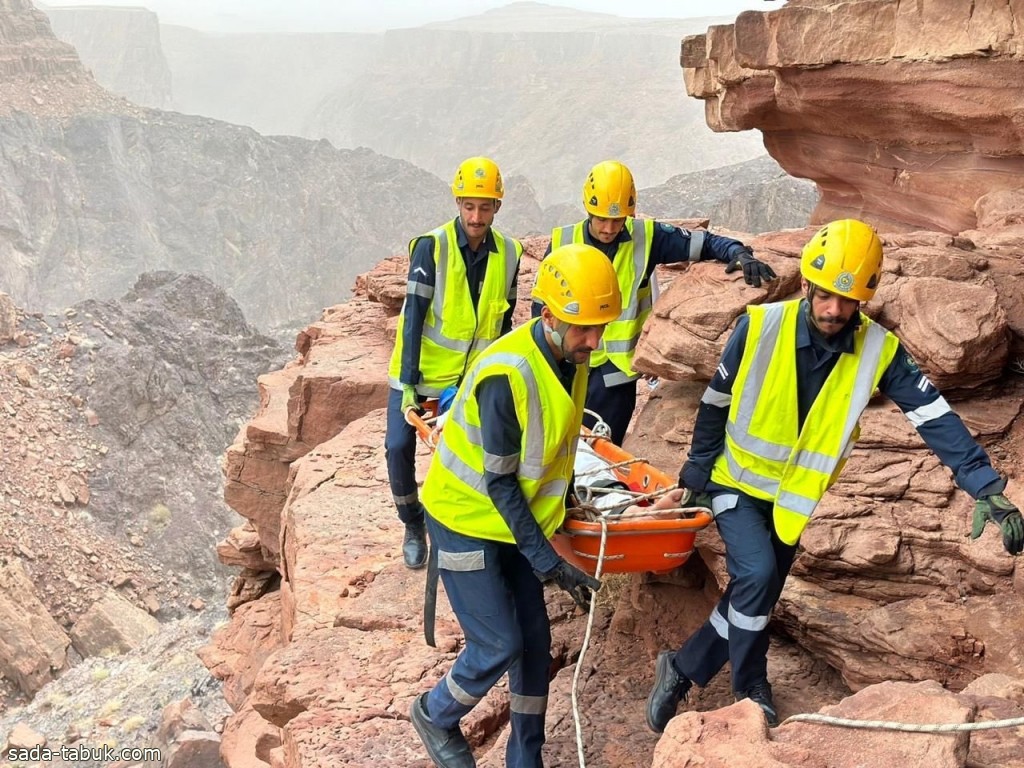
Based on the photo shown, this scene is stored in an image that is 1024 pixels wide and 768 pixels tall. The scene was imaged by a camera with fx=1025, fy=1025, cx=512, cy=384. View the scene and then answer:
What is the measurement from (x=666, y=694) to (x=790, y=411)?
1.40 m

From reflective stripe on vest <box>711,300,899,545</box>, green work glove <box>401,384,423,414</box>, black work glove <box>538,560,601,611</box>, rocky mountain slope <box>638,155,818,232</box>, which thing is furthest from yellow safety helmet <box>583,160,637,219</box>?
rocky mountain slope <box>638,155,818,232</box>

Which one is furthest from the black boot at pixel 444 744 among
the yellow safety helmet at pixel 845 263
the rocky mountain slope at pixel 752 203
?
the rocky mountain slope at pixel 752 203

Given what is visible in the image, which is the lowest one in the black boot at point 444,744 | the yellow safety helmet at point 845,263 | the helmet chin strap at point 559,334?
the black boot at point 444,744

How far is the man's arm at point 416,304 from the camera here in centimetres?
Answer: 549

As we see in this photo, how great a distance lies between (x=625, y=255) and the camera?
5605mm

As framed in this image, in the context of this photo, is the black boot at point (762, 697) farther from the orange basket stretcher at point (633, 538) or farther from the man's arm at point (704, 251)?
the man's arm at point (704, 251)

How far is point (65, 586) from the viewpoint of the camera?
21469 millimetres

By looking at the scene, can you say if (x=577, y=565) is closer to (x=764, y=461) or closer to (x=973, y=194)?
(x=764, y=461)

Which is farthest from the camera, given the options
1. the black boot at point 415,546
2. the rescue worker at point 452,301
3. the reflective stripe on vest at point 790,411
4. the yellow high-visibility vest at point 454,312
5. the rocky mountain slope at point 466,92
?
the rocky mountain slope at point 466,92

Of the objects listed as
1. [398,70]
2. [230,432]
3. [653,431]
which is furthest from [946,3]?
[398,70]

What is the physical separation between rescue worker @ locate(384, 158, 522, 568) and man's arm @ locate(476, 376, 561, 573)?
1.82 meters

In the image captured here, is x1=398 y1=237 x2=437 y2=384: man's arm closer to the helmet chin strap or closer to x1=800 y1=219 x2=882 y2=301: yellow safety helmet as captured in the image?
the helmet chin strap

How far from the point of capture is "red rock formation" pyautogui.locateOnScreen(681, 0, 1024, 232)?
728 centimetres

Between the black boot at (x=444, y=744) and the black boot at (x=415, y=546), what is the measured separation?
6.71ft
